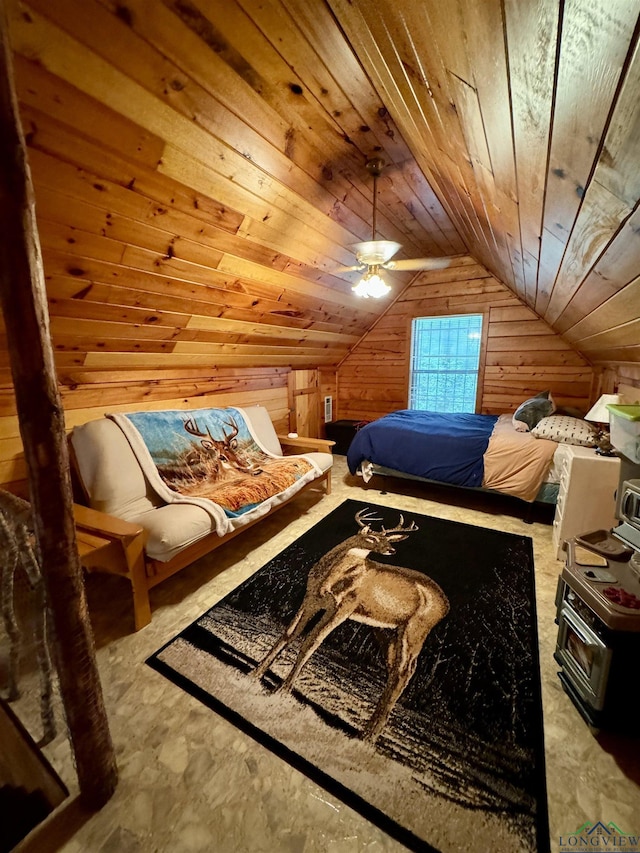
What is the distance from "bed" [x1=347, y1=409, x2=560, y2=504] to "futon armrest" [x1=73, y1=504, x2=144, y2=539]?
2312 mm

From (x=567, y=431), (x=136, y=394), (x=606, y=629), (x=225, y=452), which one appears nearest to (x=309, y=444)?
(x=225, y=452)

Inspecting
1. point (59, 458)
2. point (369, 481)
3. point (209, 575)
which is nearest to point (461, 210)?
point (369, 481)

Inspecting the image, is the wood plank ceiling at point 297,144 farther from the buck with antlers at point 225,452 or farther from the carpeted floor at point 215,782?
the carpeted floor at point 215,782

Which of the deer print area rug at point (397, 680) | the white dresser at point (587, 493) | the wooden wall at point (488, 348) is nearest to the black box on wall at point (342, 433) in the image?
the wooden wall at point (488, 348)

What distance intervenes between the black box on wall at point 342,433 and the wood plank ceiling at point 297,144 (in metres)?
2.56

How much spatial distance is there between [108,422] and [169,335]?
2.51 feet

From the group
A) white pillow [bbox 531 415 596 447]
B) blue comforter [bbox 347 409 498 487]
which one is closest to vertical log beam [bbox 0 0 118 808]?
blue comforter [bbox 347 409 498 487]

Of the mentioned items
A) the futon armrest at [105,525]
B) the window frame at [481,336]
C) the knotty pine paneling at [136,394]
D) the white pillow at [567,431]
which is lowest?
the futon armrest at [105,525]

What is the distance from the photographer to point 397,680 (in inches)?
56.9

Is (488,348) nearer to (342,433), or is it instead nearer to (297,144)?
(342,433)

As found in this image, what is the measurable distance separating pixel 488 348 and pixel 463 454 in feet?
6.74

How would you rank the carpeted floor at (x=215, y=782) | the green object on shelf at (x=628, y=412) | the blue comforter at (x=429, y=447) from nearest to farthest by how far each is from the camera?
the carpeted floor at (x=215, y=782)
the green object on shelf at (x=628, y=412)
the blue comforter at (x=429, y=447)

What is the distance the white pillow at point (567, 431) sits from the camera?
2.57m

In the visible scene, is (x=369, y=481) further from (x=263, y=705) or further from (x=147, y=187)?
(x=147, y=187)
